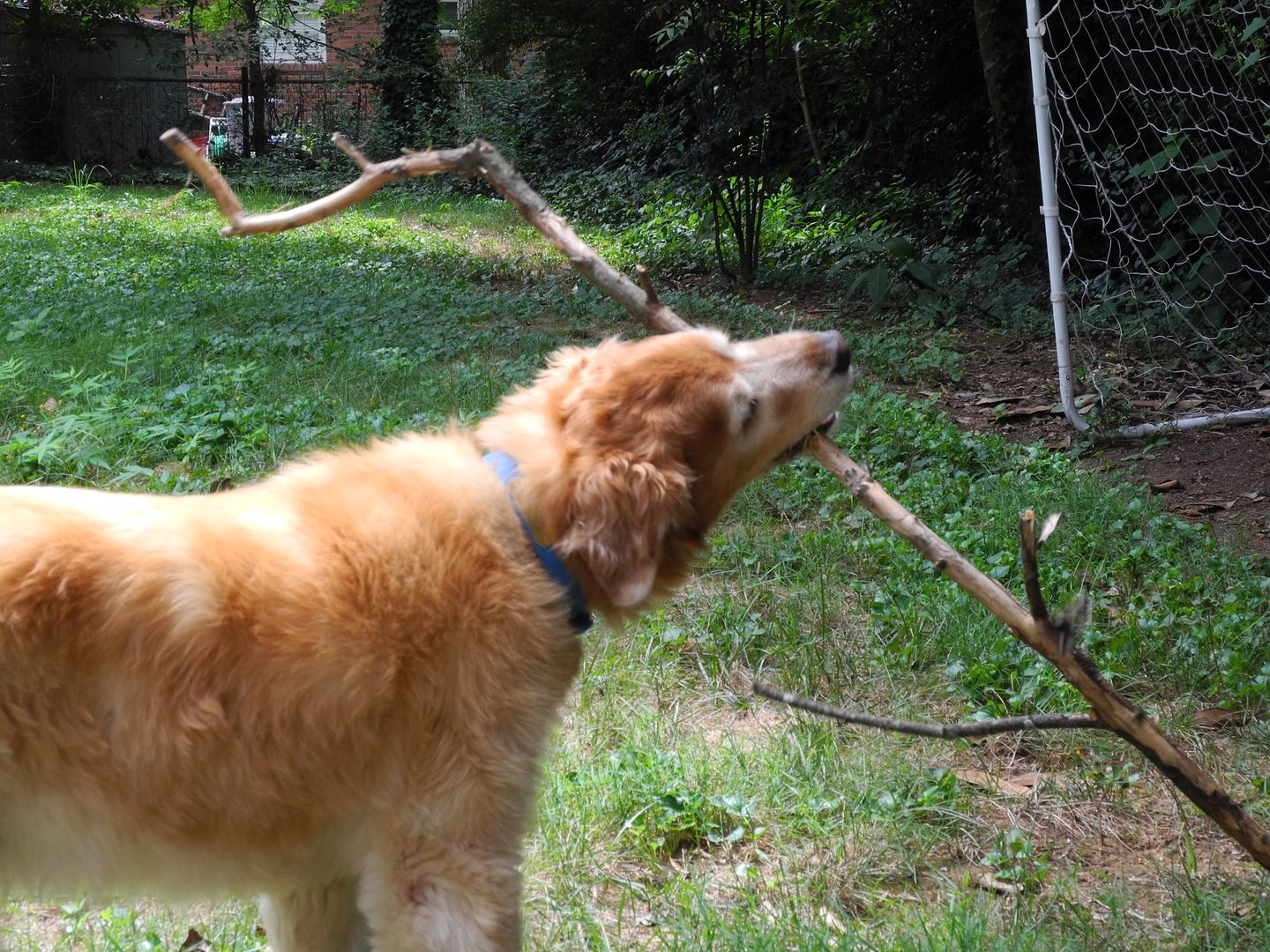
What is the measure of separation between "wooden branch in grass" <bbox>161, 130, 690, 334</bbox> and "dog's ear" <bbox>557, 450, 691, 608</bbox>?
3.17 feet

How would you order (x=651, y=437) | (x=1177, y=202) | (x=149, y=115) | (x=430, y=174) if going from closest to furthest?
(x=651, y=437) < (x=430, y=174) < (x=1177, y=202) < (x=149, y=115)

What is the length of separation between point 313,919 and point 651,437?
1.53 m

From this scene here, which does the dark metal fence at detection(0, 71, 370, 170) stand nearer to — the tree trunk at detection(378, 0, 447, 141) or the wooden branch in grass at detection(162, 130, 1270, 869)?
the tree trunk at detection(378, 0, 447, 141)

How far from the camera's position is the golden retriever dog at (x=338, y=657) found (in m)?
2.34

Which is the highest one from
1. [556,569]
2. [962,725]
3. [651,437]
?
[651,437]

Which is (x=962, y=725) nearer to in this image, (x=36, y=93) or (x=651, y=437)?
(x=651, y=437)

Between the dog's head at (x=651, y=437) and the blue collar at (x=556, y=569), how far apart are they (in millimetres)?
22

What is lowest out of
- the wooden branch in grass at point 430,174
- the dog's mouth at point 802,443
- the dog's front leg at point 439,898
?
the dog's front leg at point 439,898

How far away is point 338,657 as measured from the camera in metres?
2.49

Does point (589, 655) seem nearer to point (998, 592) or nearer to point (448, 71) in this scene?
point (998, 592)

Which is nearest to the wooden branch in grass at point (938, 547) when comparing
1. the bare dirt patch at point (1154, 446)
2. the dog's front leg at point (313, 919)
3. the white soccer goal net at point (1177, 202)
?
the dog's front leg at point (313, 919)

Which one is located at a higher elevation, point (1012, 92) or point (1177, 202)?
point (1012, 92)

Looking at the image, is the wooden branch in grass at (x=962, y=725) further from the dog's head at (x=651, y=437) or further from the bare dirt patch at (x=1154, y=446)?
the bare dirt patch at (x=1154, y=446)

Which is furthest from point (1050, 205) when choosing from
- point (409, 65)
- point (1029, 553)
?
point (409, 65)
